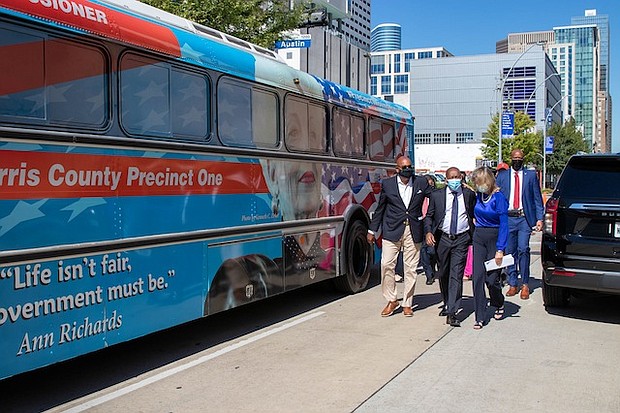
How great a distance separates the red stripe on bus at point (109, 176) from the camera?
441 centimetres

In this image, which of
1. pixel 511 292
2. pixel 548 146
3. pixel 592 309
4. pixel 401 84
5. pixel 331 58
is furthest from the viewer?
pixel 401 84

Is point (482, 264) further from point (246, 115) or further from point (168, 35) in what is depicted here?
point (168, 35)

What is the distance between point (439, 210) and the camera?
7914mm

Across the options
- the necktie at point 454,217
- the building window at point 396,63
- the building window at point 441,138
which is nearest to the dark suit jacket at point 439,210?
the necktie at point 454,217

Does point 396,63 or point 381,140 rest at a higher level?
point 396,63

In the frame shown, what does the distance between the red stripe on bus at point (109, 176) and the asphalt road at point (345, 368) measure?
Result: 1682mm

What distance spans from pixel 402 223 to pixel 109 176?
4.12m

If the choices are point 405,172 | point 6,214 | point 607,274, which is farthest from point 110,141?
point 607,274

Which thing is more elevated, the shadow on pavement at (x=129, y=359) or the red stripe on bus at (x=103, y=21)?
the red stripe on bus at (x=103, y=21)

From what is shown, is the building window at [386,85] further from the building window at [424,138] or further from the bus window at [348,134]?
the bus window at [348,134]

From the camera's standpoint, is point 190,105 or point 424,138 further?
point 424,138

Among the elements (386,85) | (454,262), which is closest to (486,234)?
(454,262)

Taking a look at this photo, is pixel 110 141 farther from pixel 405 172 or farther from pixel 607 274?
pixel 607 274

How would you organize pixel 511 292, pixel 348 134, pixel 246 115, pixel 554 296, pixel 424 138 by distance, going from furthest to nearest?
pixel 424 138 → pixel 511 292 → pixel 348 134 → pixel 554 296 → pixel 246 115
